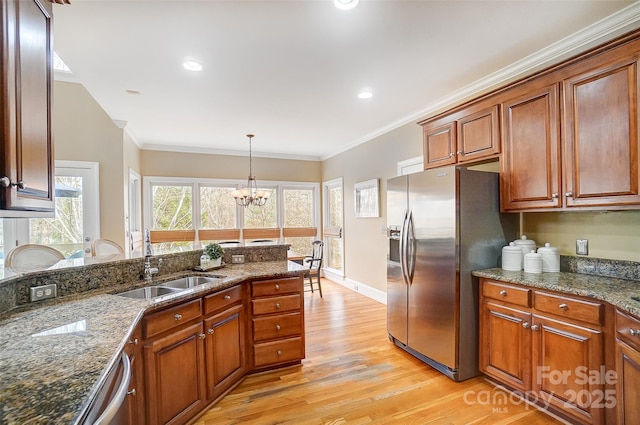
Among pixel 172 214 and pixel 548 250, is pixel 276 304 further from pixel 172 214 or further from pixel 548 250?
pixel 172 214

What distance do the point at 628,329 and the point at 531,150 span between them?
131 centimetres

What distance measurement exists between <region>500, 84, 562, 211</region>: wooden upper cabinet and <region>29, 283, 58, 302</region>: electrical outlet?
10.6ft

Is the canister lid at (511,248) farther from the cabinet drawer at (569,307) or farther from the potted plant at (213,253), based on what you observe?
the potted plant at (213,253)

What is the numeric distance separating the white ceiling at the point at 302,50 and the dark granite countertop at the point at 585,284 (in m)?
1.74

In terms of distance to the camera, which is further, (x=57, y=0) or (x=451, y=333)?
(x=451, y=333)

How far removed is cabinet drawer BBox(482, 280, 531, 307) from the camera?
219 cm

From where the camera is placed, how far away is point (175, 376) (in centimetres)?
189

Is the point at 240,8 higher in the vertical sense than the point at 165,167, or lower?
higher

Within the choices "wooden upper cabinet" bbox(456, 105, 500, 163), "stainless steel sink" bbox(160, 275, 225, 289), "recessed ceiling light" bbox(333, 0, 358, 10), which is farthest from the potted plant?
"wooden upper cabinet" bbox(456, 105, 500, 163)

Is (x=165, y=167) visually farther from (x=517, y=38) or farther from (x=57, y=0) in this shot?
(x=517, y=38)

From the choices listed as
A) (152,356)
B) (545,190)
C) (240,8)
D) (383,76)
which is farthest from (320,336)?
(240,8)

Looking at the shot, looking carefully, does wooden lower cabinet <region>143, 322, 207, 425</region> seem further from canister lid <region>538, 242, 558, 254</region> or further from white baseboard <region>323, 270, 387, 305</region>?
white baseboard <region>323, 270, 387, 305</region>

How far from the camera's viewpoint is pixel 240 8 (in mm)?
→ 1989

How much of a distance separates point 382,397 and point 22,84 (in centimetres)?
274
